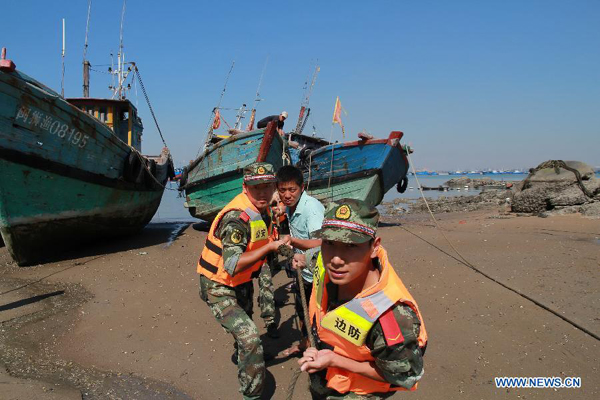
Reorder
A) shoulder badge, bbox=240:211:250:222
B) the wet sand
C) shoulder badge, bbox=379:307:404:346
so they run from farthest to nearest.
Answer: the wet sand
shoulder badge, bbox=240:211:250:222
shoulder badge, bbox=379:307:404:346

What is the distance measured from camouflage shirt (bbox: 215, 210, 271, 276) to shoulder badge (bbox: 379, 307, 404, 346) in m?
1.49

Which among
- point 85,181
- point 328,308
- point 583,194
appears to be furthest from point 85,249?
point 583,194

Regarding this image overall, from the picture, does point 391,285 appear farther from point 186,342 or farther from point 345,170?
point 345,170

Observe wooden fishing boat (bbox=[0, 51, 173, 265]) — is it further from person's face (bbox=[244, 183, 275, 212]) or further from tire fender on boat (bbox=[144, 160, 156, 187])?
person's face (bbox=[244, 183, 275, 212])

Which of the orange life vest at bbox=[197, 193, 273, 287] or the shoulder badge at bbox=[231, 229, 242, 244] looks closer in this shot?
the shoulder badge at bbox=[231, 229, 242, 244]

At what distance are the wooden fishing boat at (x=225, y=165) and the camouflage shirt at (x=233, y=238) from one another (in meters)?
7.28

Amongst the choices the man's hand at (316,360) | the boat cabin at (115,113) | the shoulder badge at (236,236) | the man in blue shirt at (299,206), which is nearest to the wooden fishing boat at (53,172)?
the boat cabin at (115,113)

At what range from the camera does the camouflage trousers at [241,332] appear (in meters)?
2.87

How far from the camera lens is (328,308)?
195 centimetres

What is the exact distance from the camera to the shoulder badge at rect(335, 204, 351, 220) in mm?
1690
